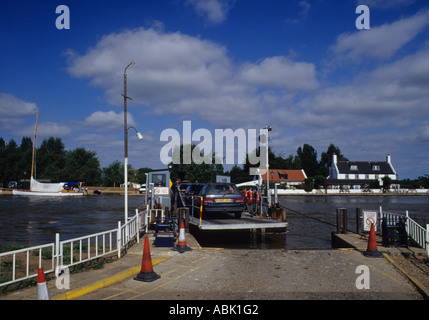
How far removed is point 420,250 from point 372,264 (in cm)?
285

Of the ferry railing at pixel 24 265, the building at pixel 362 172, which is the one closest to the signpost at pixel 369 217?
the ferry railing at pixel 24 265

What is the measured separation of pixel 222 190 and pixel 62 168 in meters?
106

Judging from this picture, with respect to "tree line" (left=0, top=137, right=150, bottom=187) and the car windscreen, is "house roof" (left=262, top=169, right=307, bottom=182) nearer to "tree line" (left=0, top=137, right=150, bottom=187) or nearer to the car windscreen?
"tree line" (left=0, top=137, right=150, bottom=187)

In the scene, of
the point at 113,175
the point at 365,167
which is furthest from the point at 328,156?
the point at 113,175

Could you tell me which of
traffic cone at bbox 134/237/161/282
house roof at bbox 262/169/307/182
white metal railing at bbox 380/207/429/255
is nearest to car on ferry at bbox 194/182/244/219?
white metal railing at bbox 380/207/429/255

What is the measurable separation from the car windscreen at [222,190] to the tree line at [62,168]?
8821cm

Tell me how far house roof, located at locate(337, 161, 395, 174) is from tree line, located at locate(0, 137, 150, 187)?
5819cm

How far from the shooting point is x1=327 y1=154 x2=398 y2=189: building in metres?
99.8

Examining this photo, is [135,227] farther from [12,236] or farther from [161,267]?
[12,236]

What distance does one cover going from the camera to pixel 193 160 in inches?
3066

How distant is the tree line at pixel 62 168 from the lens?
331ft

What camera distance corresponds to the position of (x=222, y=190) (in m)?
16.5

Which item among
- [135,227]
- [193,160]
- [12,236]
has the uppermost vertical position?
[193,160]
